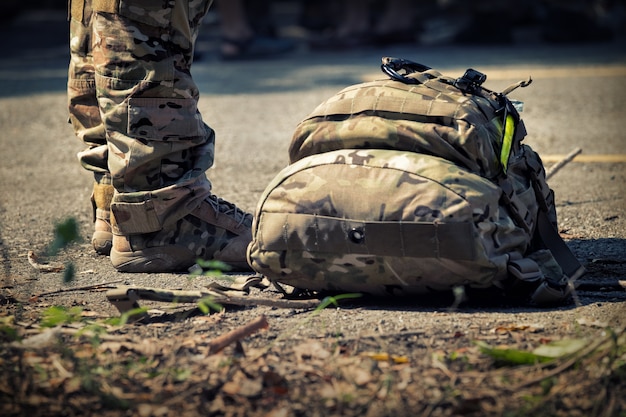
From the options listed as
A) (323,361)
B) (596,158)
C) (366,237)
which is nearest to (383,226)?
(366,237)

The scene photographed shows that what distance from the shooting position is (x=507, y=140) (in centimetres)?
239

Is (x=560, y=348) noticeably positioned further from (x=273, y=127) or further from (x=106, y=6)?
(x=273, y=127)

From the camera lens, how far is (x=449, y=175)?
7.30 feet

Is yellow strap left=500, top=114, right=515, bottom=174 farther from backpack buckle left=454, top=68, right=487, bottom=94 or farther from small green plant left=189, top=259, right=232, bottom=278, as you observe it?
small green plant left=189, top=259, right=232, bottom=278

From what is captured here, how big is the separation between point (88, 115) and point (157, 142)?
43 centimetres

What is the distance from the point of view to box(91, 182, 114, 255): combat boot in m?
3.03

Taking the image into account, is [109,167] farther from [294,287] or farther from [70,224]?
[70,224]

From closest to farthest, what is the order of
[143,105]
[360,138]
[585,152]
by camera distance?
[360,138] → [143,105] → [585,152]

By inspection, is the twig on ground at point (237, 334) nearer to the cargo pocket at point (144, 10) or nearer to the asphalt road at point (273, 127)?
the asphalt road at point (273, 127)

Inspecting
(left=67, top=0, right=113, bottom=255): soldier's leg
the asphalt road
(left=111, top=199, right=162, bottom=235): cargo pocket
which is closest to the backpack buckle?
the asphalt road

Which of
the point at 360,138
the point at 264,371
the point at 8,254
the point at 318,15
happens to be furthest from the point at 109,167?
the point at 318,15

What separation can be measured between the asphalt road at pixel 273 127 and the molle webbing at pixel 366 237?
1.84ft

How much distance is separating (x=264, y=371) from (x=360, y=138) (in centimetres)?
76

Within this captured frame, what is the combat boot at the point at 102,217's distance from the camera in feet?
9.95
